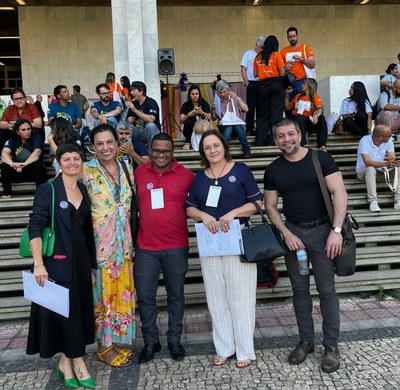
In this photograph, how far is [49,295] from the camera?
3.01 m

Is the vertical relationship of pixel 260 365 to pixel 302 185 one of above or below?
below

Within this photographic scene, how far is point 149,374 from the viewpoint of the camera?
340 centimetres

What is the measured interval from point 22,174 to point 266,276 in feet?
12.9

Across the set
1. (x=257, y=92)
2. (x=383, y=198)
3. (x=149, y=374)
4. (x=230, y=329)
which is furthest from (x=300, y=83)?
(x=149, y=374)

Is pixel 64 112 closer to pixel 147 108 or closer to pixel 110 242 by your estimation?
pixel 147 108

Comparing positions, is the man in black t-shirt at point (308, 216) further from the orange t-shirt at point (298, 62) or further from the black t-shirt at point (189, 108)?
the orange t-shirt at point (298, 62)

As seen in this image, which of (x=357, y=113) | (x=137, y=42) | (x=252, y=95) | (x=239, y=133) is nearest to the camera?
(x=239, y=133)

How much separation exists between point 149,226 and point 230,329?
3.52ft

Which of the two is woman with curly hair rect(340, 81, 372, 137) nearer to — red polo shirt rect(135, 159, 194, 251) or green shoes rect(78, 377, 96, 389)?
red polo shirt rect(135, 159, 194, 251)

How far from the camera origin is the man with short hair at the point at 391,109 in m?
7.81

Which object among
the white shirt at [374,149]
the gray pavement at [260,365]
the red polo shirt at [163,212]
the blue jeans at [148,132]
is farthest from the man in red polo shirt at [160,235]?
the white shirt at [374,149]

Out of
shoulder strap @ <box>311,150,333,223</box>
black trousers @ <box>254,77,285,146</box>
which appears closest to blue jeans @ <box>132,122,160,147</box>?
black trousers @ <box>254,77,285,146</box>

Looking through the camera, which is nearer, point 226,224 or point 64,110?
point 226,224

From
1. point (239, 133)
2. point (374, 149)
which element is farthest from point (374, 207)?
point (239, 133)
